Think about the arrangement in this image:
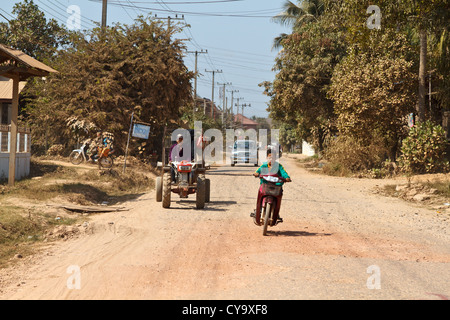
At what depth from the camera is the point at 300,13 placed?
4700 centimetres

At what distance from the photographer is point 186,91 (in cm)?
3094

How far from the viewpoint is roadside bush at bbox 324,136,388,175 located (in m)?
28.7

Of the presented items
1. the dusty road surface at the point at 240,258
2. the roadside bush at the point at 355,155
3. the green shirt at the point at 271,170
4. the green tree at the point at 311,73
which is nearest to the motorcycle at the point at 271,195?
the green shirt at the point at 271,170

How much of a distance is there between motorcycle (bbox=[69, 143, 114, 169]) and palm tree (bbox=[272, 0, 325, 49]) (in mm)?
24152

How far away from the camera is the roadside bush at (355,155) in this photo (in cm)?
2869

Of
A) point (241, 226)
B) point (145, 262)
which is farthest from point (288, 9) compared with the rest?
point (145, 262)

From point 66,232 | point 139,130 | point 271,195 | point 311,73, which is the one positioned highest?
point 311,73

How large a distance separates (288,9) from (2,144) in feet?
115

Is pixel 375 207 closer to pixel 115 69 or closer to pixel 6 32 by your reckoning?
pixel 115 69

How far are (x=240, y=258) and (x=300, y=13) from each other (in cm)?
4177

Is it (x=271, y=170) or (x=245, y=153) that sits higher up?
(x=271, y=170)

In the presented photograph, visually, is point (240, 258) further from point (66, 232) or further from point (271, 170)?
point (66, 232)

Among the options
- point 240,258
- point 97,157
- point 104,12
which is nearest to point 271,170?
point 240,258

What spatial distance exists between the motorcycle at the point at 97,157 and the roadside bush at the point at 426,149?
1387cm
